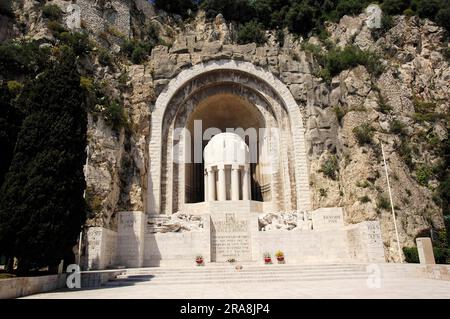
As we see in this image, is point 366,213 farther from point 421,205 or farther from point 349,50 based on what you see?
point 349,50

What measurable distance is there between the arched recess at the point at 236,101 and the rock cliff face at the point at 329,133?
1.64 ft

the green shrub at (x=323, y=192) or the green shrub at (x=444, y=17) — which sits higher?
the green shrub at (x=444, y=17)

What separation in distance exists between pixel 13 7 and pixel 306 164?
2442cm

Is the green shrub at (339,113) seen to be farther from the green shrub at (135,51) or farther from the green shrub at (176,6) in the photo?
the green shrub at (176,6)

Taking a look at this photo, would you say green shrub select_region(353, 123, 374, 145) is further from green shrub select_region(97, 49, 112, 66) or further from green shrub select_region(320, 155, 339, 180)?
green shrub select_region(97, 49, 112, 66)

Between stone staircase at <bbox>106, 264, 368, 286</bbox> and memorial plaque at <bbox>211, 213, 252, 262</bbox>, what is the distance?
14.1 ft

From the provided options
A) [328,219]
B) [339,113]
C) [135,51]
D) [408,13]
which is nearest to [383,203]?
[328,219]

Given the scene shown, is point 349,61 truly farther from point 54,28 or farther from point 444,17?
point 54,28

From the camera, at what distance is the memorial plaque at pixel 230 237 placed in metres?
17.7

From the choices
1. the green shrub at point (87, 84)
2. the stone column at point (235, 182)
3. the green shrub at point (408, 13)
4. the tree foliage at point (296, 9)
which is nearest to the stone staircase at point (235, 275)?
the stone column at point (235, 182)

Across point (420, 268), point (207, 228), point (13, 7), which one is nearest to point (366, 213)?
point (420, 268)

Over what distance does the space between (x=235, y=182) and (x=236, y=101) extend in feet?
20.6

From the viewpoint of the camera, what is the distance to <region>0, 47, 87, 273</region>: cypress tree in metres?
9.22

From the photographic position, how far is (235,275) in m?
12.4
